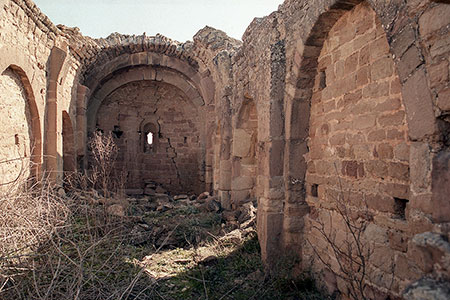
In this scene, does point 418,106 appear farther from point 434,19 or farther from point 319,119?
point 319,119

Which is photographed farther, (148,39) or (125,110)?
(125,110)

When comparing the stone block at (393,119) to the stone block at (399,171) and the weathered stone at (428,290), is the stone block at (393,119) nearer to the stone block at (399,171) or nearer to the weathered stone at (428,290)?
the stone block at (399,171)

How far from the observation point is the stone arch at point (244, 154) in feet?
A: 22.1

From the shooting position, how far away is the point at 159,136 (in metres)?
11.8

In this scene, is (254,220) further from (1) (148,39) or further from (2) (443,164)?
(1) (148,39)

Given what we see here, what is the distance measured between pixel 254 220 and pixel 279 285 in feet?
7.63

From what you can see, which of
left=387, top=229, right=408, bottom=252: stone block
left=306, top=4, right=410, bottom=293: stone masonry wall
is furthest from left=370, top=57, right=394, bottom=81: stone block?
left=387, top=229, right=408, bottom=252: stone block

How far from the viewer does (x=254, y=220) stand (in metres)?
5.97

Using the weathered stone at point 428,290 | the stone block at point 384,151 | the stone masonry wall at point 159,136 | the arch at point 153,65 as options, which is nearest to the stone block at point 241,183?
the arch at point 153,65

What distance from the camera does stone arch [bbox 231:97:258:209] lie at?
22.1 ft

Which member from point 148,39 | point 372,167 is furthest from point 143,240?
point 148,39

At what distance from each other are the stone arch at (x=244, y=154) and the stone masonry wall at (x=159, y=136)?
163 inches

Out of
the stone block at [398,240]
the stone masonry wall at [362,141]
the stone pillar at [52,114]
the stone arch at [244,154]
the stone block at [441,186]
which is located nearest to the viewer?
the stone block at [441,186]

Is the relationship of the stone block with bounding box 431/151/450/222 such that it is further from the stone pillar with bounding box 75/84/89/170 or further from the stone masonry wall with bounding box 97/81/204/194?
the stone masonry wall with bounding box 97/81/204/194
